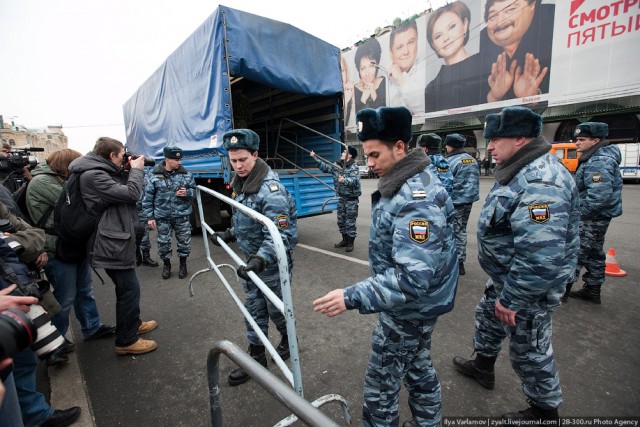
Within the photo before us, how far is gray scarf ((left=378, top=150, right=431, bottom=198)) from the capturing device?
1.43m

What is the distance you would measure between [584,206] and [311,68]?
4242mm

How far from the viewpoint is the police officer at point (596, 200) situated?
3.21m

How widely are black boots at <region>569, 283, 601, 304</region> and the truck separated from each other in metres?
3.60

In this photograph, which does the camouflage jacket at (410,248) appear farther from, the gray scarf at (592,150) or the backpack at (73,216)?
the gray scarf at (592,150)

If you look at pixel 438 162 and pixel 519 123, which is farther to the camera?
pixel 438 162

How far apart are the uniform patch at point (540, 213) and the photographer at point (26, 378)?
2673mm

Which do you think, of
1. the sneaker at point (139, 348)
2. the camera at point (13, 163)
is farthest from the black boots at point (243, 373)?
the camera at point (13, 163)

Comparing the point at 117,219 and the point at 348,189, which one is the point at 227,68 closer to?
the point at 348,189

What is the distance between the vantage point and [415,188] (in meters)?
1.39

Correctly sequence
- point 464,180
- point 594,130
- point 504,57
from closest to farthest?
point 594,130, point 464,180, point 504,57

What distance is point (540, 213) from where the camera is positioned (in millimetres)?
1602

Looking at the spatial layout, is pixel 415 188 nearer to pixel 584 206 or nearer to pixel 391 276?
pixel 391 276

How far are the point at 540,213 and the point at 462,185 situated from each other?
2831 millimetres

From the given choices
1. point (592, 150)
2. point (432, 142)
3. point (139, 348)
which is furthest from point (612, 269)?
point (139, 348)
